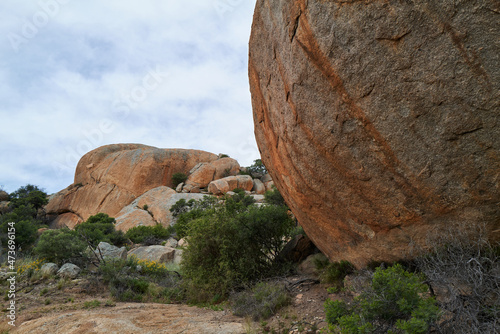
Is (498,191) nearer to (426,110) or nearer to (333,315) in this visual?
(426,110)

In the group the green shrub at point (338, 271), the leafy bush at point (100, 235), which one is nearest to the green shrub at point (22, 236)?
the leafy bush at point (100, 235)

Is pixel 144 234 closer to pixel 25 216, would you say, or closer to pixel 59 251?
pixel 59 251

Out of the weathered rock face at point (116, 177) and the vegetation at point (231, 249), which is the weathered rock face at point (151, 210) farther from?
the vegetation at point (231, 249)

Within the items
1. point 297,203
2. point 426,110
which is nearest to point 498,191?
point 426,110

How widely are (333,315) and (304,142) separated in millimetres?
2380

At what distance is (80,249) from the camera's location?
39.9 ft

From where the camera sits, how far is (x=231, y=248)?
9.02 metres

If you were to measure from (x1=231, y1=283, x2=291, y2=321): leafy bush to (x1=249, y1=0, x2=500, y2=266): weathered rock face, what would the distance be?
7.39 feet

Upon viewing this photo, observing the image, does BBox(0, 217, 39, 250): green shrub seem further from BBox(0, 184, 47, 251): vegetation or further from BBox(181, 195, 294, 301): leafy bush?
BBox(181, 195, 294, 301): leafy bush

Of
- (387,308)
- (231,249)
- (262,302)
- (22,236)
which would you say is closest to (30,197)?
(22,236)

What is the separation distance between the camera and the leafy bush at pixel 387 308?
10.3 feet

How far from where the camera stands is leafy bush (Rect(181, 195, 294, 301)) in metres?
8.55

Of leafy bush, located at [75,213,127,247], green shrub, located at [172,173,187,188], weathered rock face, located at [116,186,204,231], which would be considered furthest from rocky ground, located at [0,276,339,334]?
green shrub, located at [172,173,187,188]

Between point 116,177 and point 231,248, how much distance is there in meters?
30.2
